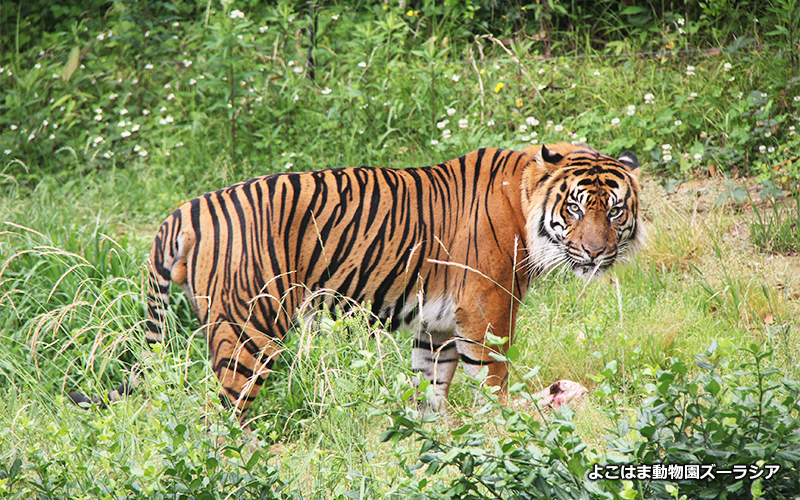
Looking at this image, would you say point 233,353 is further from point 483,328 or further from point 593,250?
point 593,250

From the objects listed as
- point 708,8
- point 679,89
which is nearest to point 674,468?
point 679,89

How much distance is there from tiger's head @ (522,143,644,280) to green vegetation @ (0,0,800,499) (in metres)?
0.54

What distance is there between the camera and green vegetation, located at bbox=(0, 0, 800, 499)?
6.58 feet

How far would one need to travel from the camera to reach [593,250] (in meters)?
3.29

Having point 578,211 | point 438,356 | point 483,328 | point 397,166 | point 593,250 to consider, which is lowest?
point 438,356

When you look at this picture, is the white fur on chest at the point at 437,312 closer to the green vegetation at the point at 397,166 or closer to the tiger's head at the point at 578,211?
the green vegetation at the point at 397,166

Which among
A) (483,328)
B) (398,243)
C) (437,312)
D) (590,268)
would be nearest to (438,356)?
(437,312)

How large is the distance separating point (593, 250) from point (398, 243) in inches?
36.5

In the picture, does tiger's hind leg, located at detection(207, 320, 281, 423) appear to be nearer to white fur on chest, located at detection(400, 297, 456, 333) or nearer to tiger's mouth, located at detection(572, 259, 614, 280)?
white fur on chest, located at detection(400, 297, 456, 333)

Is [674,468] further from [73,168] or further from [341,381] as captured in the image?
[73,168]

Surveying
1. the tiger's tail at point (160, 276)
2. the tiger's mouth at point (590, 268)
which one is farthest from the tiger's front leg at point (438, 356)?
the tiger's tail at point (160, 276)

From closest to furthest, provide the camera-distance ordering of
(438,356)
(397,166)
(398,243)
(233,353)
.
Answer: (233,353) < (398,243) < (438,356) < (397,166)

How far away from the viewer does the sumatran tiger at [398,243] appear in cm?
314

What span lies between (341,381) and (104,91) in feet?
21.8
